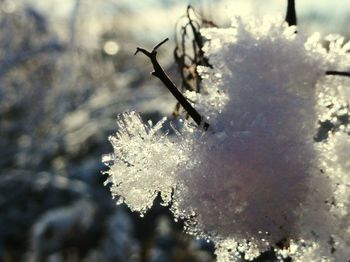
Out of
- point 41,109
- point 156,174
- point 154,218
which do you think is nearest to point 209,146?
point 156,174

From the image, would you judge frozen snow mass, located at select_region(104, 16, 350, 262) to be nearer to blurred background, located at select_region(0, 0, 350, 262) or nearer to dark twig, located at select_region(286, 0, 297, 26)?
dark twig, located at select_region(286, 0, 297, 26)

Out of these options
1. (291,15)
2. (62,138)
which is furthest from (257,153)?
(62,138)

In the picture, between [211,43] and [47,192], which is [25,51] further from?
[211,43]

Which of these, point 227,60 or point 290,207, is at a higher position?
point 227,60

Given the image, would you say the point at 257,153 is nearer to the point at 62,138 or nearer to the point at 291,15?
the point at 291,15

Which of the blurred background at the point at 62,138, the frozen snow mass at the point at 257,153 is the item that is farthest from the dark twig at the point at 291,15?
the blurred background at the point at 62,138

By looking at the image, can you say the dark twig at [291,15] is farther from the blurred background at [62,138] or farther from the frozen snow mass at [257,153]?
the blurred background at [62,138]
